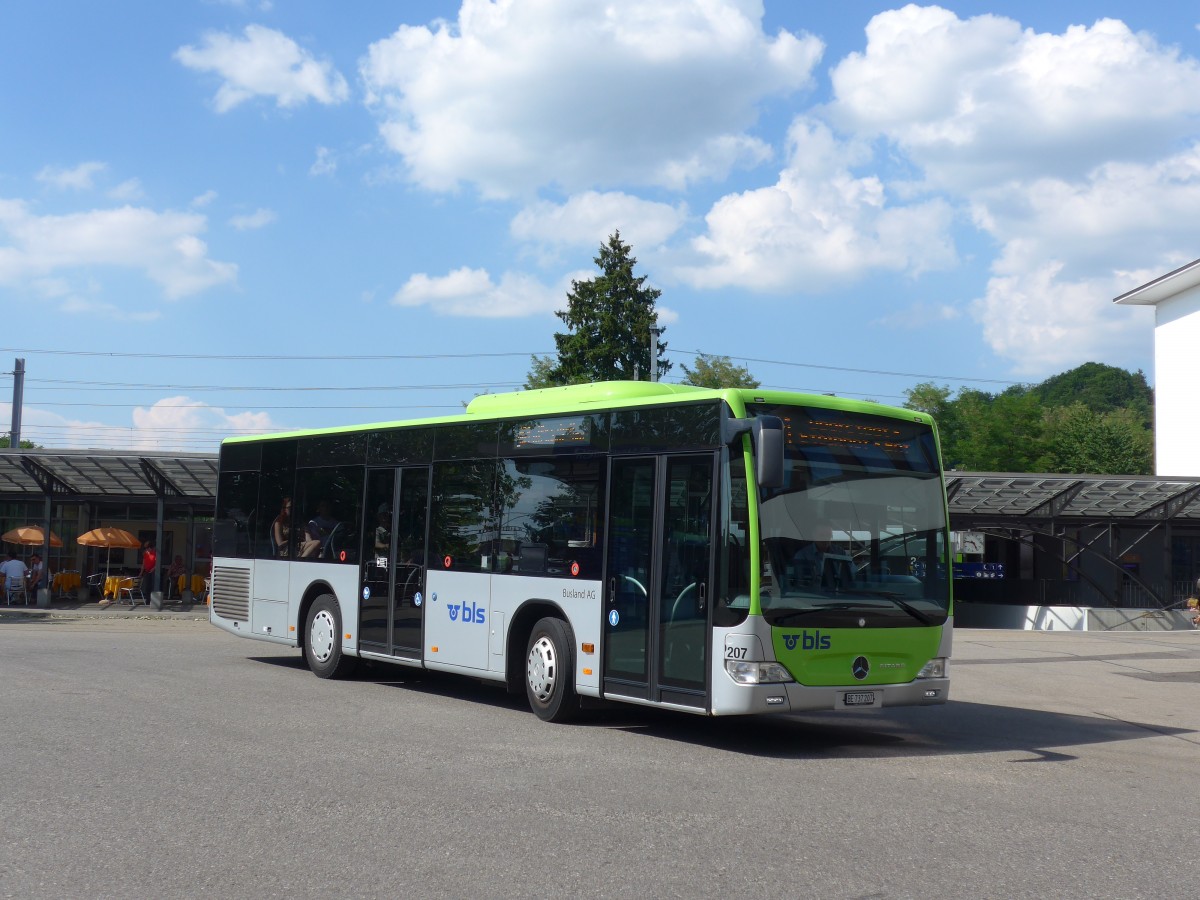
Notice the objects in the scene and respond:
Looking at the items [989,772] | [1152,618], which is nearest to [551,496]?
[989,772]

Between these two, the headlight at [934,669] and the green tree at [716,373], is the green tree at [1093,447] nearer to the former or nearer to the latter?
the green tree at [716,373]

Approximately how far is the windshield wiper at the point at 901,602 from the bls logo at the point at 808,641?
52 centimetres

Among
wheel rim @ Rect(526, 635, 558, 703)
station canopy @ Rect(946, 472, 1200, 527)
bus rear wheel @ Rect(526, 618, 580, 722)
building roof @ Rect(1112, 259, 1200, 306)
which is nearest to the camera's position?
bus rear wheel @ Rect(526, 618, 580, 722)

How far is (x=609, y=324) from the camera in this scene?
60.5 meters

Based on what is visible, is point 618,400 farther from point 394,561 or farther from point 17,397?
point 17,397

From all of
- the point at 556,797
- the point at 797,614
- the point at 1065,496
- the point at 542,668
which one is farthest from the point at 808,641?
the point at 1065,496

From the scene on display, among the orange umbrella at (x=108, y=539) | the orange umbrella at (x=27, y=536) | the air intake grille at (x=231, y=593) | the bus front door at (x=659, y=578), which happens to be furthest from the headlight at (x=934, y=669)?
the orange umbrella at (x=27, y=536)

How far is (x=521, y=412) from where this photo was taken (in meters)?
13.0

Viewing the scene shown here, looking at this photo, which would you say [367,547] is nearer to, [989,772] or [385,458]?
[385,458]

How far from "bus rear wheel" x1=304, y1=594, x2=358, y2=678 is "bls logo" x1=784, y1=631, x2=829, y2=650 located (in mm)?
6732

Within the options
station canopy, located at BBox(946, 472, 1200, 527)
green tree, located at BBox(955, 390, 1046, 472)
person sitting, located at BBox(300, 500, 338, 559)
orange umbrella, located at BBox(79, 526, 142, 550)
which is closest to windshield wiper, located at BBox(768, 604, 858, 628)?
person sitting, located at BBox(300, 500, 338, 559)

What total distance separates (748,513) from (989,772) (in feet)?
8.58

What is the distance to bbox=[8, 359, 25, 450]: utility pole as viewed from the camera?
52094 millimetres

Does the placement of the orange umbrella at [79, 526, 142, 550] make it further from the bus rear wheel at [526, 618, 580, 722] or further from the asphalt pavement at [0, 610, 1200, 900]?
the bus rear wheel at [526, 618, 580, 722]
